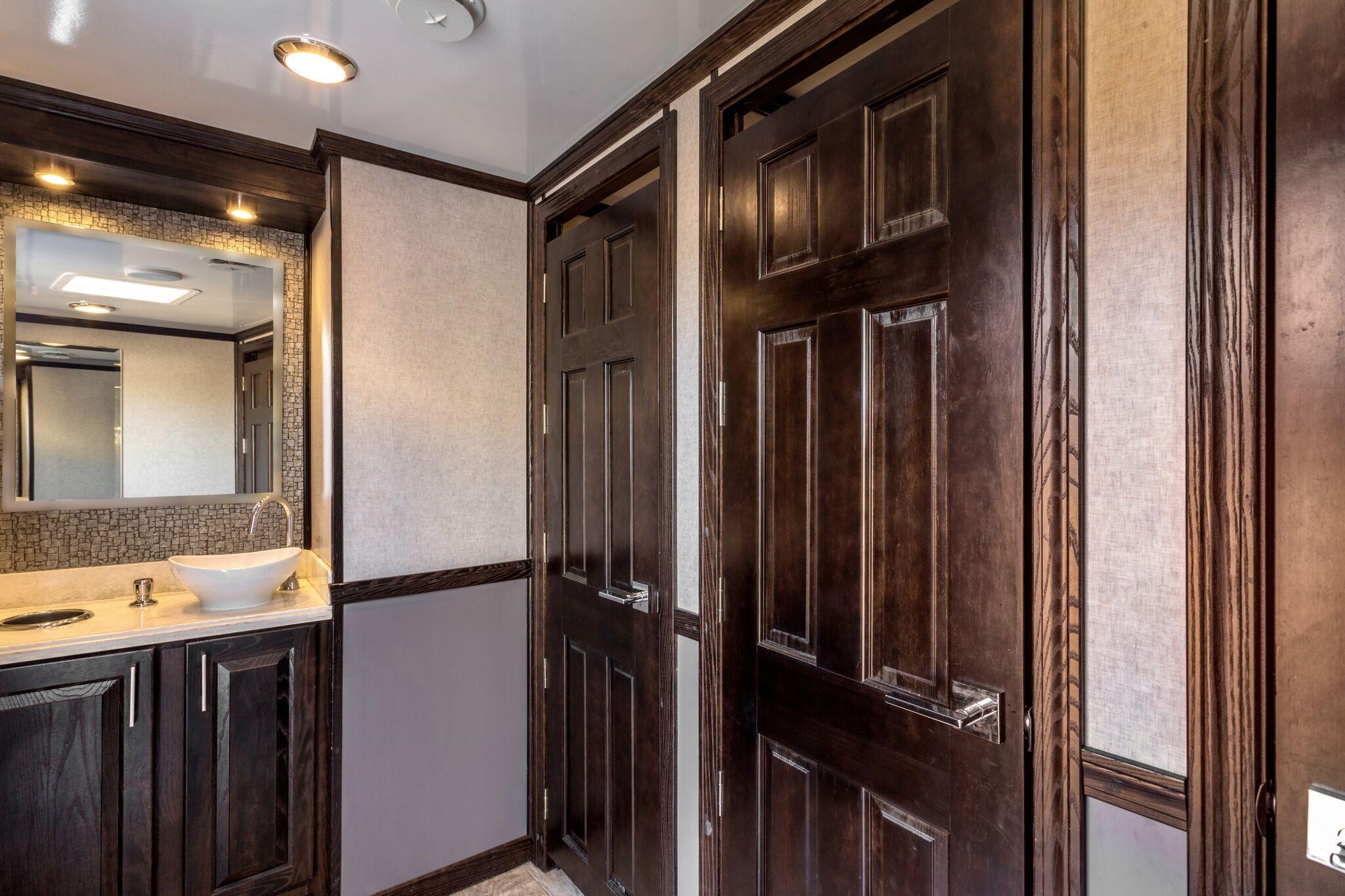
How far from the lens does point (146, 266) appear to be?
2.34m

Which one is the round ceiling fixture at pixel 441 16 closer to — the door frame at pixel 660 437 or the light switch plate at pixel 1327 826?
the door frame at pixel 660 437

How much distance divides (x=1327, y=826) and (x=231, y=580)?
8.13 ft

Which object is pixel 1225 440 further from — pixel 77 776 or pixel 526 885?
pixel 77 776

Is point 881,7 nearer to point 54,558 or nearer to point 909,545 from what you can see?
point 909,545

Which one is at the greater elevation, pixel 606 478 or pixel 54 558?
pixel 606 478

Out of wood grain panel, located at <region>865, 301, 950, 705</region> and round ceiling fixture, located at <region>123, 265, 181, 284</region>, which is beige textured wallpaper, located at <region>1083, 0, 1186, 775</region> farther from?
round ceiling fixture, located at <region>123, 265, 181, 284</region>

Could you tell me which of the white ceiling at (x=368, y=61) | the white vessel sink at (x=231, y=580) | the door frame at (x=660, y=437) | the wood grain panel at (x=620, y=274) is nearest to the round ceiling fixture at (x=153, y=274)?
the white ceiling at (x=368, y=61)

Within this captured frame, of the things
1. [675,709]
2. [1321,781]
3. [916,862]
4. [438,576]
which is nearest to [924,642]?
[916,862]

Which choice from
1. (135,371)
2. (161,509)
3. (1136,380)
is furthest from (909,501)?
(135,371)

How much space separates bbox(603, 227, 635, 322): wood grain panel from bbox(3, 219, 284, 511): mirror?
134 centimetres

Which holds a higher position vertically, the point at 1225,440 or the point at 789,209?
the point at 789,209

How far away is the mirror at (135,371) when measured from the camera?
7.07ft

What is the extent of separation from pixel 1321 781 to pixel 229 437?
2.98 m

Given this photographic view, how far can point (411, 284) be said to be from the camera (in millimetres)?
2359
